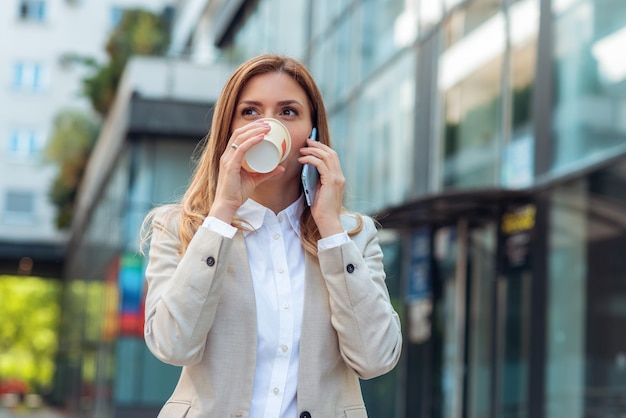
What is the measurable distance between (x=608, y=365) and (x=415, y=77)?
5.83 metres

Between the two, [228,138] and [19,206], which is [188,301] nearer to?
[228,138]

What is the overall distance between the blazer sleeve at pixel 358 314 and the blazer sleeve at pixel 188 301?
24cm

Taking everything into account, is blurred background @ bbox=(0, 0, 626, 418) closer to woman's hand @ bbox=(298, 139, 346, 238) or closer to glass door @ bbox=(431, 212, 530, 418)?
glass door @ bbox=(431, 212, 530, 418)

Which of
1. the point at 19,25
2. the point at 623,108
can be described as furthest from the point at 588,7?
the point at 19,25

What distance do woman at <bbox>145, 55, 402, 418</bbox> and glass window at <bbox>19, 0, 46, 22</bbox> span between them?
48.0 metres

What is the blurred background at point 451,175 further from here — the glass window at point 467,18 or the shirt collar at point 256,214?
the shirt collar at point 256,214

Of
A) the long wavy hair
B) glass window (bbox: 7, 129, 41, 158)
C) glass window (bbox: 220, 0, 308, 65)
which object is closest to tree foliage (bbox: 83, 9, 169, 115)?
glass window (bbox: 220, 0, 308, 65)

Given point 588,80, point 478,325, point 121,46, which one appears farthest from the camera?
point 121,46

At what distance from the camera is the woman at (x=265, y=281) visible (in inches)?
96.3

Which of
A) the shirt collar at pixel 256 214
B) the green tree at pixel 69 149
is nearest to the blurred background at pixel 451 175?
the shirt collar at pixel 256 214

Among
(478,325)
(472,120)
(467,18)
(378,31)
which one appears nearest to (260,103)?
(478,325)

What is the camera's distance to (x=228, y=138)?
2.66 m

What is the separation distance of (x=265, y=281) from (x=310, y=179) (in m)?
0.26

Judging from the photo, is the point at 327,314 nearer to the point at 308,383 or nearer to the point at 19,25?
the point at 308,383
